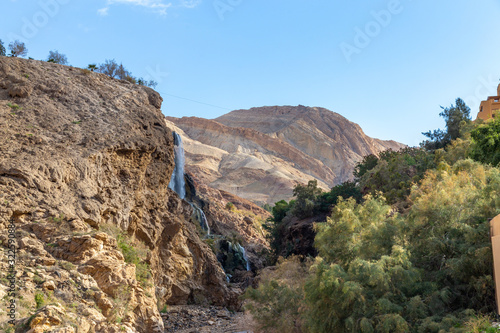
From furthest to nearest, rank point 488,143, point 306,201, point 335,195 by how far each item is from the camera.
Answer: point 306,201
point 335,195
point 488,143

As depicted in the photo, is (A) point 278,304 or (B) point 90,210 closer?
(B) point 90,210

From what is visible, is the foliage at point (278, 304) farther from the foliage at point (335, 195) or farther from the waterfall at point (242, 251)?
the foliage at point (335, 195)

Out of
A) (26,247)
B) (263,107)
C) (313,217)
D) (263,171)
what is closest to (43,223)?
(26,247)

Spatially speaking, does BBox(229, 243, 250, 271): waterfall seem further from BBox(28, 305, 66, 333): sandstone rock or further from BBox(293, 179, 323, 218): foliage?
BBox(28, 305, 66, 333): sandstone rock

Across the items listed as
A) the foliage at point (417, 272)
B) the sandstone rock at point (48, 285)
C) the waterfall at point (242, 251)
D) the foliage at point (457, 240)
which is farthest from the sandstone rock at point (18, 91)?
the waterfall at point (242, 251)

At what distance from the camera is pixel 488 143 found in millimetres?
24453

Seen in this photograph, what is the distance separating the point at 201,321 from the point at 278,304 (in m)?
6.68

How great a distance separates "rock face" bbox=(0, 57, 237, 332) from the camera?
14406mm

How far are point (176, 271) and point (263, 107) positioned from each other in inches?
5549

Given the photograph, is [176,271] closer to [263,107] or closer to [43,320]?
[43,320]

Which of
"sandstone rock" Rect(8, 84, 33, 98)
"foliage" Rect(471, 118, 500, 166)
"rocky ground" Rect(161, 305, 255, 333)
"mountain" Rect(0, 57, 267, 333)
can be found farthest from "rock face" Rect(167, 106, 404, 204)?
"sandstone rock" Rect(8, 84, 33, 98)

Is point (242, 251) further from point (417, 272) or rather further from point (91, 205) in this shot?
point (417, 272)

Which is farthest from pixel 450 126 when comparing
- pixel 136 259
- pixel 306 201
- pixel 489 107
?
pixel 136 259

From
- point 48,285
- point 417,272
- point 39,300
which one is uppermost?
point 48,285
